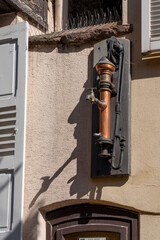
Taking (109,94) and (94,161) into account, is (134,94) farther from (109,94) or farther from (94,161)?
(94,161)

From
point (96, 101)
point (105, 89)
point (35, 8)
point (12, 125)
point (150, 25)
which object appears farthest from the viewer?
point (35, 8)

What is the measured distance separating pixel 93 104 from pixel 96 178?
801 millimetres

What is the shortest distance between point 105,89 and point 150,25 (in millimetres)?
852

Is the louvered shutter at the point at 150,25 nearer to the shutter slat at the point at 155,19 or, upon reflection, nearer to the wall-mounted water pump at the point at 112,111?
the shutter slat at the point at 155,19

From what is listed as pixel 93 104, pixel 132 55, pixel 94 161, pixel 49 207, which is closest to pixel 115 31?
pixel 132 55

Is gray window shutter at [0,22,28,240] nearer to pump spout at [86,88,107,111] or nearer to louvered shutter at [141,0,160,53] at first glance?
pump spout at [86,88,107,111]

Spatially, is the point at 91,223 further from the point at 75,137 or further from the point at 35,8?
the point at 35,8

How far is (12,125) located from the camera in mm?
7664

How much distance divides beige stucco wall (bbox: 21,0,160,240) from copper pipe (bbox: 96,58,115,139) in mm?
264

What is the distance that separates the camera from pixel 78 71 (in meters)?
7.70

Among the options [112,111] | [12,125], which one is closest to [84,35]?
[112,111]

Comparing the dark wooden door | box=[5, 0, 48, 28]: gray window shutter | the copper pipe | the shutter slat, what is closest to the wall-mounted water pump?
the copper pipe

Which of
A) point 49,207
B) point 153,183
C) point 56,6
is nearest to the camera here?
point 153,183

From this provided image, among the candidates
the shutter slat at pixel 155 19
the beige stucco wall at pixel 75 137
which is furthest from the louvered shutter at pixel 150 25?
the beige stucco wall at pixel 75 137
